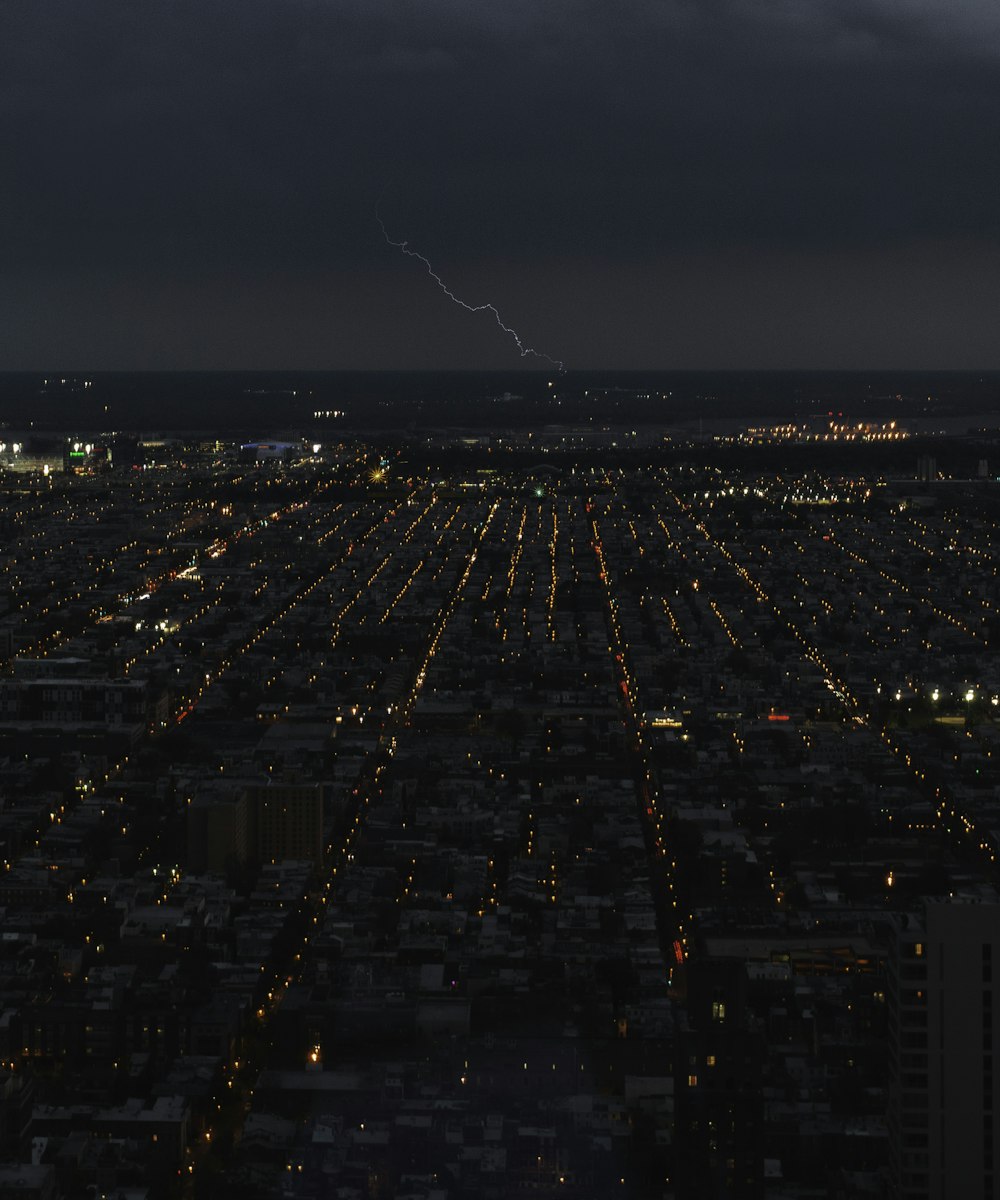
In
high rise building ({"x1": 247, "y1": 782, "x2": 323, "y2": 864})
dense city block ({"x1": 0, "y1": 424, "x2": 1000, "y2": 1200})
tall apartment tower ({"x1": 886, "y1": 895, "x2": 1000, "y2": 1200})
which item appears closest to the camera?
tall apartment tower ({"x1": 886, "y1": 895, "x2": 1000, "y2": 1200})

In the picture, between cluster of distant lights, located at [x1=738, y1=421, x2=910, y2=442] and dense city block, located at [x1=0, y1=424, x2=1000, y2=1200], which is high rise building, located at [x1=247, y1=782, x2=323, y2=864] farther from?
cluster of distant lights, located at [x1=738, y1=421, x2=910, y2=442]

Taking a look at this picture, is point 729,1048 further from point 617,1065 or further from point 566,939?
point 566,939

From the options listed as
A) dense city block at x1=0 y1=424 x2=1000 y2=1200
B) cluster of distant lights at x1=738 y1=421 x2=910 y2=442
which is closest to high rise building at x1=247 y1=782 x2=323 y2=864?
dense city block at x1=0 y1=424 x2=1000 y2=1200

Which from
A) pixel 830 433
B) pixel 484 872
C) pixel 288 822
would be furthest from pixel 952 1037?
pixel 830 433

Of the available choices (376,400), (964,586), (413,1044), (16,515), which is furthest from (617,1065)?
(376,400)

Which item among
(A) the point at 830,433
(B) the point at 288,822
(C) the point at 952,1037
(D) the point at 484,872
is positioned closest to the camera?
(C) the point at 952,1037

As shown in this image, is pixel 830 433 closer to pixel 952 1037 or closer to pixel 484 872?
pixel 484 872
